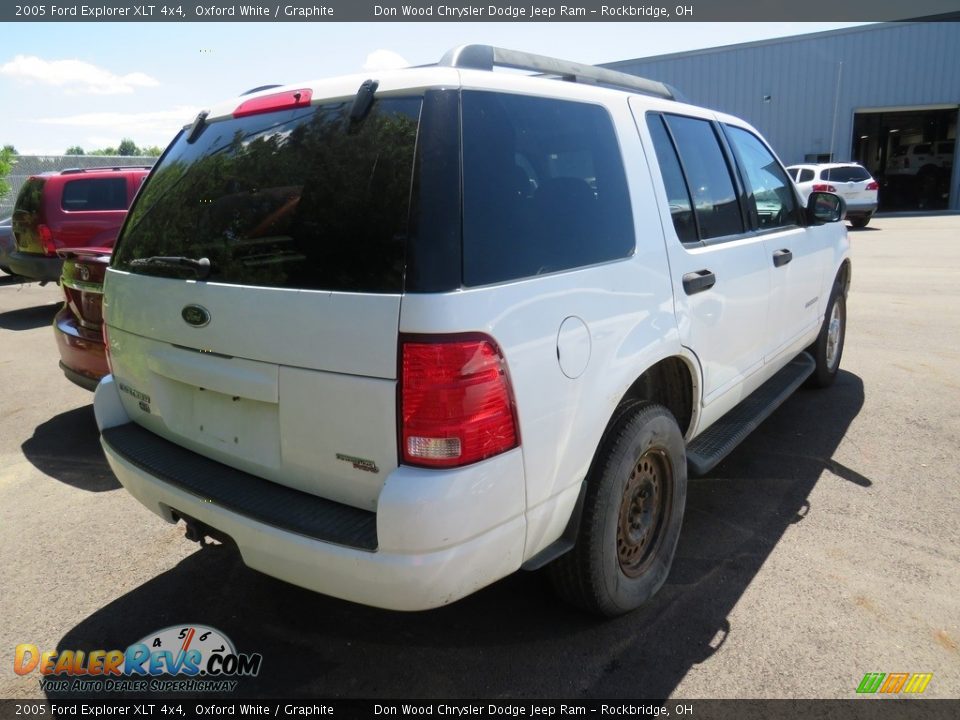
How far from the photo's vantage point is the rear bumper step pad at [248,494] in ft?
6.91

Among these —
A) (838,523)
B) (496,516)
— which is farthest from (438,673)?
(838,523)

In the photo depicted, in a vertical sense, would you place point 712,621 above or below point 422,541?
below

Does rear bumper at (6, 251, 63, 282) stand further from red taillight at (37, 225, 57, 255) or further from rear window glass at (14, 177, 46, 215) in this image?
rear window glass at (14, 177, 46, 215)

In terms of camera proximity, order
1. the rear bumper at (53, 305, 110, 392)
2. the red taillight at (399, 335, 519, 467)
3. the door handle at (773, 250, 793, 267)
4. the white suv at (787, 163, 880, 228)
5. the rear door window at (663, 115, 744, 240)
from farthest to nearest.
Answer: the white suv at (787, 163, 880, 228) → the rear bumper at (53, 305, 110, 392) → the door handle at (773, 250, 793, 267) → the rear door window at (663, 115, 744, 240) → the red taillight at (399, 335, 519, 467)

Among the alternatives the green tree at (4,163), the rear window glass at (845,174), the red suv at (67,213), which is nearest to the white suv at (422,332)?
the red suv at (67,213)

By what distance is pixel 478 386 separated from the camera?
78.9 inches

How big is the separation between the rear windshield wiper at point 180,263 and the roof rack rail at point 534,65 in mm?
1068

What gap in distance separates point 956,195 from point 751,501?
32489 millimetres

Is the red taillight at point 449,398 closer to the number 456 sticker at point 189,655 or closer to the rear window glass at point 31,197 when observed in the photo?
the number 456 sticker at point 189,655

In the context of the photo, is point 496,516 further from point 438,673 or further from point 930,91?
point 930,91

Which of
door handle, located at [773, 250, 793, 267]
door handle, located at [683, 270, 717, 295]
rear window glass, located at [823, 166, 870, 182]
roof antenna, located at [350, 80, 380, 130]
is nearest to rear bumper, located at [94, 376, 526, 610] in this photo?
roof antenna, located at [350, 80, 380, 130]

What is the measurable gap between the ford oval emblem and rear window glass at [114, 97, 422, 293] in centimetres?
12

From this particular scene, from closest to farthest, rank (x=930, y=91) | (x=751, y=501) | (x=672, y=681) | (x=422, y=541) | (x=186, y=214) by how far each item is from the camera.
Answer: (x=422, y=541)
(x=672, y=681)
(x=186, y=214)
(x=751, y=501)
(x=930, y=91)

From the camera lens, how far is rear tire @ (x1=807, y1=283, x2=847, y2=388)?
5.25m
